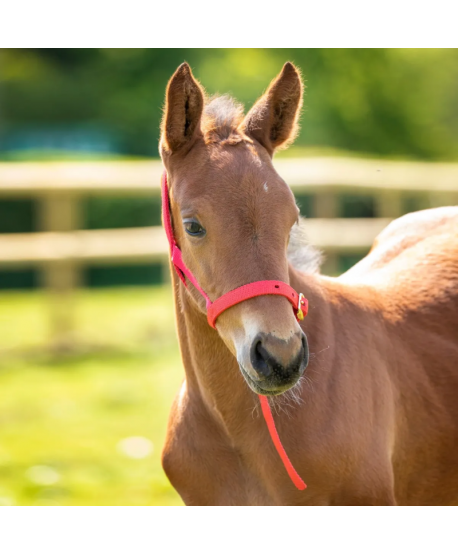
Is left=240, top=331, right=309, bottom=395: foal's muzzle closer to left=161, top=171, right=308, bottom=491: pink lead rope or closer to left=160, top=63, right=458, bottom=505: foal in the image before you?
left=160, top=63, right=458, bottom=505: foal

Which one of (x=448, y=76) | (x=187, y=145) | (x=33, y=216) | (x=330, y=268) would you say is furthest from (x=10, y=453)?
(x=448, y=76)

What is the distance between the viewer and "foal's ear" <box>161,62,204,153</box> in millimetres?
2393

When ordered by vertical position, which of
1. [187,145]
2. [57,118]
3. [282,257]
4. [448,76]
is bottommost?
[282,257]

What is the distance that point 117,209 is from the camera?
1149cm

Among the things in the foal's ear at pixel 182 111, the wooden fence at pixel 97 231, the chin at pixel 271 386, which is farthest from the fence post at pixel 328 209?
the chin at pixel 271 386

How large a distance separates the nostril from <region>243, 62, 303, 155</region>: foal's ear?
83cm

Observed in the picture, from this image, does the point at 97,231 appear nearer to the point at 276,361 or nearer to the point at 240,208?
the point at 240,208

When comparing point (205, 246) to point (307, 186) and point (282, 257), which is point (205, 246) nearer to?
point (282, 257)

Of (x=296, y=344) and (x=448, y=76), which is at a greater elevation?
(x=448, y=76)

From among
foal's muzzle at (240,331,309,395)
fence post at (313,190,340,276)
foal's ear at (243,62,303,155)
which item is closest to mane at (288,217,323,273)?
foal's ear at (243,62,303,155)

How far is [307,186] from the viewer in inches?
365

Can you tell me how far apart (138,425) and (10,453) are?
983mm

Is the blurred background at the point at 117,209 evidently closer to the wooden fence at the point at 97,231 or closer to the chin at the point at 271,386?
the wooden fence at the point at 97,231

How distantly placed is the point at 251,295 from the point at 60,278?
19.7ft
